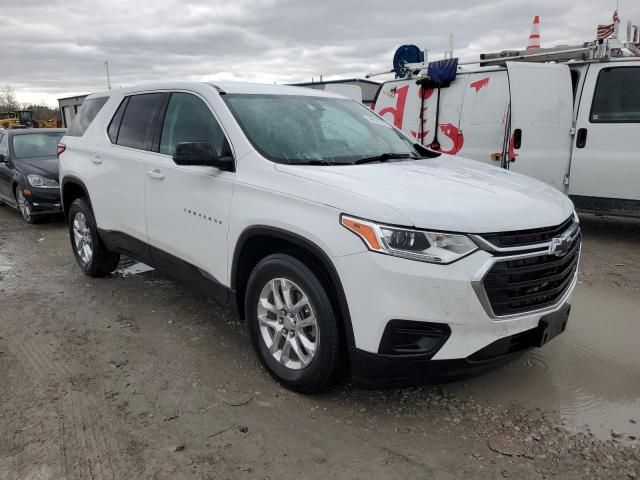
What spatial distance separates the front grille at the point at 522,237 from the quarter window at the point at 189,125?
5.67 ft

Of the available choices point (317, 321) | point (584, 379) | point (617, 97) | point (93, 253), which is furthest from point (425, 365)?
point (617, 97)

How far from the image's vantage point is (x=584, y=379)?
3168 millimetres

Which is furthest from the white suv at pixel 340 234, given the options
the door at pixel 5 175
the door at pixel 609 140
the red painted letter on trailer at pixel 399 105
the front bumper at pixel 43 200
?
the door at pixel 5 175

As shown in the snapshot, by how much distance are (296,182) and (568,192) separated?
16.4ft

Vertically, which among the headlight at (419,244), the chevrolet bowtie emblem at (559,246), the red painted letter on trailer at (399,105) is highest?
the red painted letter on trailer at (399,105)

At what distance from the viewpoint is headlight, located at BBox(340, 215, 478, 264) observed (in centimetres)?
237

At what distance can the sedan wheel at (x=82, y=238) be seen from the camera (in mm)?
5125

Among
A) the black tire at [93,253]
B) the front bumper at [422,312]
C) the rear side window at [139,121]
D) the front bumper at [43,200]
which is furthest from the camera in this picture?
the front bumper at [43,200]

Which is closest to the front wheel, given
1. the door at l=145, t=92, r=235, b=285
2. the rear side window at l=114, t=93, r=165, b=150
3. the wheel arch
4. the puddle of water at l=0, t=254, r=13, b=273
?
the puddle of water at l=0, t=254, r=13, b=273

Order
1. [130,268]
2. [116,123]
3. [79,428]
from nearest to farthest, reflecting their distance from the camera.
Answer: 1. [79,428]
2. [116,123]
3. [130,268]

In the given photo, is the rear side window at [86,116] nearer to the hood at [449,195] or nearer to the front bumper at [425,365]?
the hood at [449,195]

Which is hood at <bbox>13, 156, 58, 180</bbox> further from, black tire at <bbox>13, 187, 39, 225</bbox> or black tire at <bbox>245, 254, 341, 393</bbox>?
black tire at <bbox>245, 254, 341, 393</bbox>

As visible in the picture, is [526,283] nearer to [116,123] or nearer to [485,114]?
[116,123]

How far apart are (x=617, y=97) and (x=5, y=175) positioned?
30.0ft
